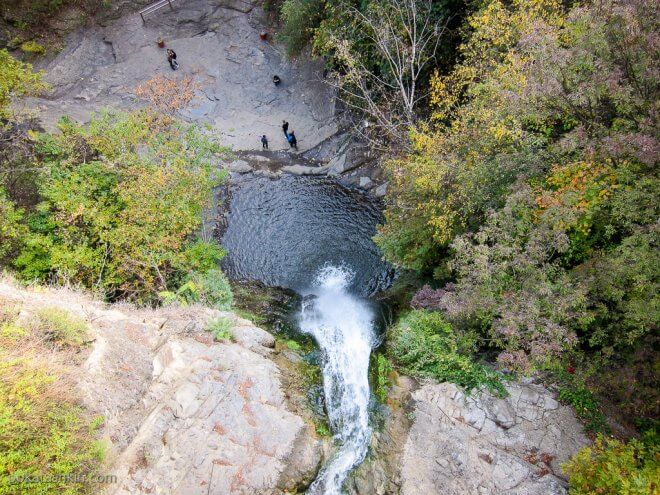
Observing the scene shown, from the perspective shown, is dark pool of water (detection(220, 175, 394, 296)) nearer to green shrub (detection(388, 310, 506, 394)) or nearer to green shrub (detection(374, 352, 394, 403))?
green shrub (detection(388, 310, 506, 394))

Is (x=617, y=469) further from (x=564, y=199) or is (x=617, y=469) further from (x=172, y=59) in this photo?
(x=172, y=59)

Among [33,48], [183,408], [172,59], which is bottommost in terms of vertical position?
[183,408]

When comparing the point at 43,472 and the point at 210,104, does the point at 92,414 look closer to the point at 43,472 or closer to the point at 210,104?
the point at 43,472

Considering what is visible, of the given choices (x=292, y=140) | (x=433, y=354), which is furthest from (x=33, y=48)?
(x=433, y=354)

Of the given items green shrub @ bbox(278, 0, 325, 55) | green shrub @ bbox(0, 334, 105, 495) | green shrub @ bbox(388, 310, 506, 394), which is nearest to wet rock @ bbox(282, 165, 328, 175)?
green shrub @ bbox(278, 0, 325, 55)

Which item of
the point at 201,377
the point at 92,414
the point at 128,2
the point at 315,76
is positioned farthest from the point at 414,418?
the point at 128,2

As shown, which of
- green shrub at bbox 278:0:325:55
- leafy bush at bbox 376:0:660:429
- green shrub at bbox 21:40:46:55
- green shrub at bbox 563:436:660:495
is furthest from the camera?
green shrub at bbox 21:40:46:55

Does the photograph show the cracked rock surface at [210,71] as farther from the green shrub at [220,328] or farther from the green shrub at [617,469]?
the green shrub at [617,469]
